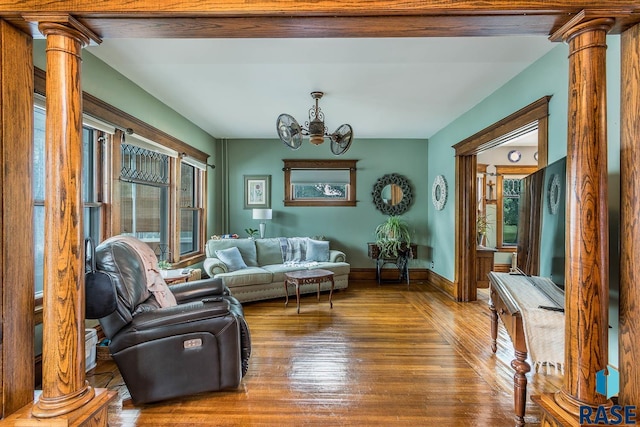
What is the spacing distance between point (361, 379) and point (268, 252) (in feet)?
10.3

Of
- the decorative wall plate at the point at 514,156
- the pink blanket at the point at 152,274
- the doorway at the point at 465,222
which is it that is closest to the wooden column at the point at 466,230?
the doorway at the point at 465,222

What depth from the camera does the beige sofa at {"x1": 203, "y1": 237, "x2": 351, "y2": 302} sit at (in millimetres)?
4434

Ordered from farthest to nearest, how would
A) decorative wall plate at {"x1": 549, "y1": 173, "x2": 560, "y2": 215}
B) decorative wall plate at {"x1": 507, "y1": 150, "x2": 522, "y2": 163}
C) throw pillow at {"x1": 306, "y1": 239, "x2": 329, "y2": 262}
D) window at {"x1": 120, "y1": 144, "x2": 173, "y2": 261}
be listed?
decorative wall plate at {"x1": 507, "y1": 150, "x2": 522, "y2": 163} < throw pillow at {"x1": 306, "y1": 239, "x2": 329, "y2": 262} < window at {"x1": 120, "y1": 144, "x2": 173, "y2": 261} < decorative wall plate at {"x1": 549, "y1": 173, "x2": 560, "y2": 215}

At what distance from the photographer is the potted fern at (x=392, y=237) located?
5.54 metres

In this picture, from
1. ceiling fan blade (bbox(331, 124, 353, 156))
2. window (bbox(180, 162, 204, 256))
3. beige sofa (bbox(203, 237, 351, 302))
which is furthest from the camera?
window (bbox(180, 162, 204, 256))

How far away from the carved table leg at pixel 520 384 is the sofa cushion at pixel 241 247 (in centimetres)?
382

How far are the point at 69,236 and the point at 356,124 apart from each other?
430 centimetres

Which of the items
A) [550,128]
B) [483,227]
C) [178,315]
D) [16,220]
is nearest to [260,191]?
[178,315]

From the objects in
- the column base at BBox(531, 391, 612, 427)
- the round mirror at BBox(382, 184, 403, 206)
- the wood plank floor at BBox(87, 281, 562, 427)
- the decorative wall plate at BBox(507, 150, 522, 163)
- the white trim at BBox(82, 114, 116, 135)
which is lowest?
the wood plank floor at BBox(87, 281, 562, 427)

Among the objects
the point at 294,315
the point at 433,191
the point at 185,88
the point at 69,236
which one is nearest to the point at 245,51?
the point at 185,88

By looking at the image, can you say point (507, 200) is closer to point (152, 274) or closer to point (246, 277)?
point (246, 277)

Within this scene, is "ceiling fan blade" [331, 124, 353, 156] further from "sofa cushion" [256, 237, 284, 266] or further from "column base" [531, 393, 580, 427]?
"column base" [531, 393, 580, 427]

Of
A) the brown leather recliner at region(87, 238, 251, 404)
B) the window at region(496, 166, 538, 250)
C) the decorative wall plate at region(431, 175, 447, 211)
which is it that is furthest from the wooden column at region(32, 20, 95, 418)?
the window at region(496, 166, 538, 250)

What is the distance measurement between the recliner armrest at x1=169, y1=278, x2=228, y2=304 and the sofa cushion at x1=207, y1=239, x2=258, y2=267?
188 cm
